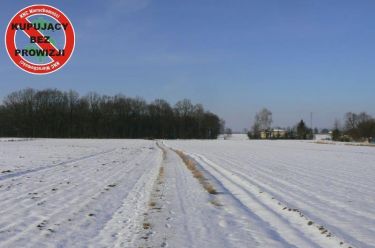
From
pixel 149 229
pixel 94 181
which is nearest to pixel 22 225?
pixel 149 229

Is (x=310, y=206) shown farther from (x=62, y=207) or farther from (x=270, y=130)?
(x=270, y=130)

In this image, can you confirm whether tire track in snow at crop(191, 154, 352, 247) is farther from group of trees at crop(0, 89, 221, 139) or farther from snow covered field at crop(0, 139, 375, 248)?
group of trees at crop(0, 89, 221, 139)

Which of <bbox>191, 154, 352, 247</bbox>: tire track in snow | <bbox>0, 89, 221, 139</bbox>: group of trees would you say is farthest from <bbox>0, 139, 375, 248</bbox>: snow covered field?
<bbox>0, 89, 221, 139</bbox>: group of trees

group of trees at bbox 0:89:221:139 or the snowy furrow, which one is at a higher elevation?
group of trees at bbox 0:89:221:139

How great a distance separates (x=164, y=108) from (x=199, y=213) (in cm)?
16905

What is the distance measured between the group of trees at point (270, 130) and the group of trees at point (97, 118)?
17.5m

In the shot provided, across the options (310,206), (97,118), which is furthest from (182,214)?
(97,118)

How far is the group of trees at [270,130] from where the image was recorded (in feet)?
563

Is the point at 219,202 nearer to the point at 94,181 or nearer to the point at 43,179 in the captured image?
the point at 94,181

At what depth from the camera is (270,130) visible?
191500 mm

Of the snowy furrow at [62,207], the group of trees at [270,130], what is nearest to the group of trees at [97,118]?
the group of trees at [270,130]

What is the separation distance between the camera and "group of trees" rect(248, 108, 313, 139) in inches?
6757

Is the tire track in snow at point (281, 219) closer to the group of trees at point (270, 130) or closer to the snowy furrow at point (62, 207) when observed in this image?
the snowy furrow at point (62, 207)

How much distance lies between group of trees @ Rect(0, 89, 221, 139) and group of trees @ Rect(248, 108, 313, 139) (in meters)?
17.5
